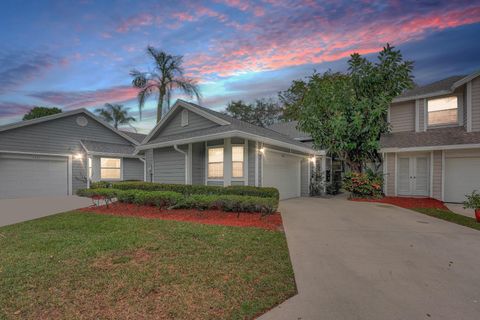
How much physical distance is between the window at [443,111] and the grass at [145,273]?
1262 cm

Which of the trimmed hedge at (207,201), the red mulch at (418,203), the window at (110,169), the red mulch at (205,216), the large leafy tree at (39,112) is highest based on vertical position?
the large leafy tree at (39,112)

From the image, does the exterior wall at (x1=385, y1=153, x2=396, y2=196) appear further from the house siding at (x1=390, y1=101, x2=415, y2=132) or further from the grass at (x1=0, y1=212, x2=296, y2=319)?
the grass at (x1=0, y1=212, x2=296, y2=319)

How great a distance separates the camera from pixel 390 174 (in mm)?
12922

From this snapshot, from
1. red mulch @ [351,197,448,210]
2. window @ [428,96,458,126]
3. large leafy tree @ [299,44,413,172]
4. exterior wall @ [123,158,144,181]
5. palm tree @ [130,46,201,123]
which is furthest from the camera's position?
palm tree @ [130,46,201,123]

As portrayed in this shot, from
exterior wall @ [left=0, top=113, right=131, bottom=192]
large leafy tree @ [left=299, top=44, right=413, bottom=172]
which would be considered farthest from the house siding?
exterior wall @ [left=0, top=113, right=131, bottom=192]

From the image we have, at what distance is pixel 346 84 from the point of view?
1241 centimetres

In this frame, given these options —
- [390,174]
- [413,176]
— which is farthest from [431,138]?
[390,174]

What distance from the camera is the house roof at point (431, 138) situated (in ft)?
35.3

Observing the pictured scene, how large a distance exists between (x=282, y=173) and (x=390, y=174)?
6.38m

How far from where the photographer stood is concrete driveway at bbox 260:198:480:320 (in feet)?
8.71

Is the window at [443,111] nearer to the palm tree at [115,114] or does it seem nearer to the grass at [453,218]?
the grass at [453,218]

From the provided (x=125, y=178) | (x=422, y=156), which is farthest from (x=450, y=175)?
(x=125, y=178)

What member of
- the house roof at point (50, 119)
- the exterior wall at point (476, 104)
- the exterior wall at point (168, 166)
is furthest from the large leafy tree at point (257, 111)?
the exterior wall at point (476, 104)

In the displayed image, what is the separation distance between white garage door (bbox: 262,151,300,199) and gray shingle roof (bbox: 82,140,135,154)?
39.0 feet
